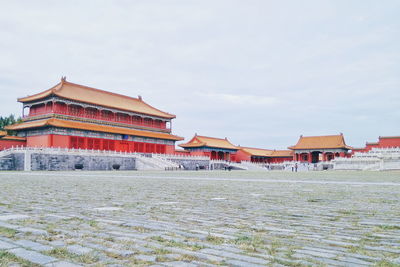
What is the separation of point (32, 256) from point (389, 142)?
214 feet

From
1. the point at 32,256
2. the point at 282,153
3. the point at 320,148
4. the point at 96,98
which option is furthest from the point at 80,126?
the point at 320,148

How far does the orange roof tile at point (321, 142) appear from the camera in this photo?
64188 millimetres

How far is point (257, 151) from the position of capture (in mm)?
71562

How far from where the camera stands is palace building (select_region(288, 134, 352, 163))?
63778 millimetres

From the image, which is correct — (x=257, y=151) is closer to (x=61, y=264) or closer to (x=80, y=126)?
(x=80, y=126)

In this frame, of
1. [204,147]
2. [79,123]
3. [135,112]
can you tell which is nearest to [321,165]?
[204,147]

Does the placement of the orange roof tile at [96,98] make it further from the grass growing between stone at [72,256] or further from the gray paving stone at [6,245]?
the grass growing between stone at [72,256]

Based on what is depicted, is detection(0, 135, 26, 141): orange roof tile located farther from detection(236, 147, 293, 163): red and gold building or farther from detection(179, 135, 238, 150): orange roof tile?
detection(236, 147, 293, 163): red and gold building

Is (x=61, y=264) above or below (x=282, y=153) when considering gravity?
below

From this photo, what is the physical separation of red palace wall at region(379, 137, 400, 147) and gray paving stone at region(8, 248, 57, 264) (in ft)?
213

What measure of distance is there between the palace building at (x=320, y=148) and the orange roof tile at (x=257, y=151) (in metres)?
5.86

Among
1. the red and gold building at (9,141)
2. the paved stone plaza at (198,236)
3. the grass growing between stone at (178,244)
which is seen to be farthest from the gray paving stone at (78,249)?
the red and gold building at (9,141)

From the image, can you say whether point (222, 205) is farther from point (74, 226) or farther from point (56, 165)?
point (56, 165)

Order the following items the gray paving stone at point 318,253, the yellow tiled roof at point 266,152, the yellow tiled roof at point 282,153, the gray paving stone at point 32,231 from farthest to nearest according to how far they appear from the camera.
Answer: the yellow tiled roof at point 282,153
the yellow tiled roof at point 266,152
the gray paving stone at point 32,231
the gray paving stone at point 318,253
